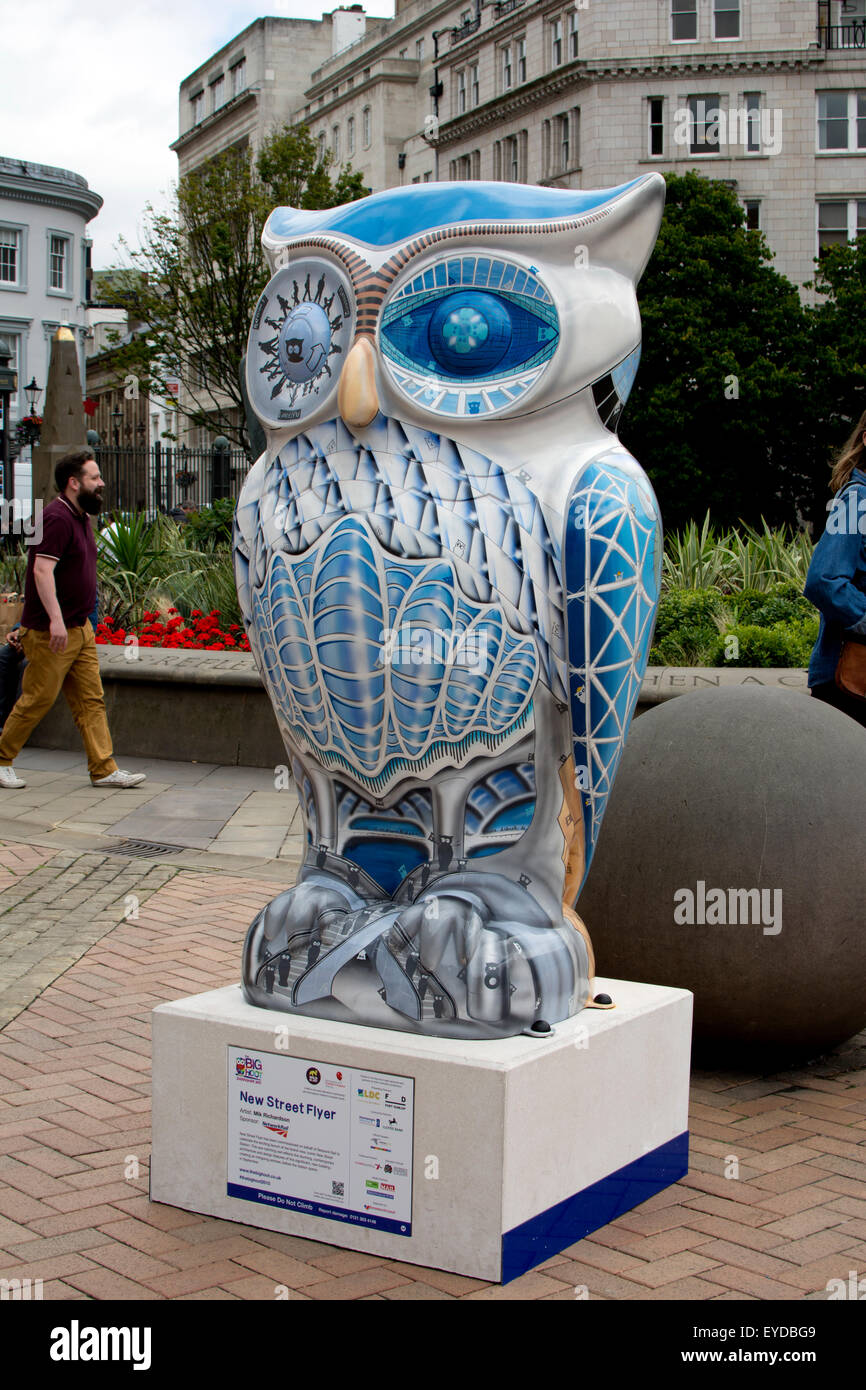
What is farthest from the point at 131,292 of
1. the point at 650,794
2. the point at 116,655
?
the point at 650,794

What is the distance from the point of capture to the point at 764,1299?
2.95 m

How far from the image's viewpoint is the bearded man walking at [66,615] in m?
8.05

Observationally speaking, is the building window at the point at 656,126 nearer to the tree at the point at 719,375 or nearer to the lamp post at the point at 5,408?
the tree at the point at 719,375

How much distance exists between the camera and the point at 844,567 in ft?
16.5

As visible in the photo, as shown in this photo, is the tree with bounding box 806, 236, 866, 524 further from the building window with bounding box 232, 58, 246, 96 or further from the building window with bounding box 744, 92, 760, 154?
the building window with bounding box 232, 58, 246, 96

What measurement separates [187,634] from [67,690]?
2755mm

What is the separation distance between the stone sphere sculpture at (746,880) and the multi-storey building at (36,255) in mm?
49824

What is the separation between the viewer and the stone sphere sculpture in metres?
4.11

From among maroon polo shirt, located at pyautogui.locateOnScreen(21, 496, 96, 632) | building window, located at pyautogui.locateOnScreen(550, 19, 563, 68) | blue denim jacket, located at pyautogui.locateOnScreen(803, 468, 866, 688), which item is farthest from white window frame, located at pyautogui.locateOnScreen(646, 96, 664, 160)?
blue denim jacket, located at pyautogui.locateOnScreen(803, 468, 866, 688)

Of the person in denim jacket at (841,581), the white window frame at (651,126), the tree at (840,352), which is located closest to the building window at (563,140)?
the white window frame at (651,126)

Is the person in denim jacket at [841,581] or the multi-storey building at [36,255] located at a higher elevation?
the multi-storey building at [36,255]

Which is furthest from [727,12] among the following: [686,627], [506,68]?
[686,627]

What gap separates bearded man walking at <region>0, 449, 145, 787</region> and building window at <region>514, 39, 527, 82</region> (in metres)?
42.2

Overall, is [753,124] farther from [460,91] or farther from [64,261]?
[64,261]
